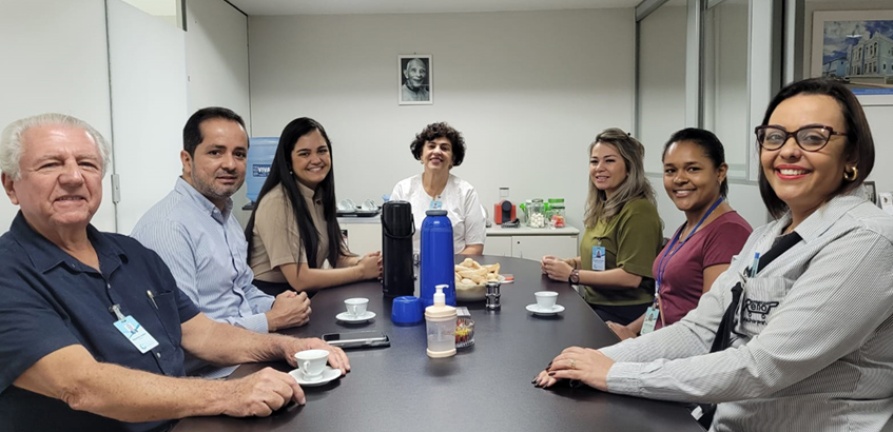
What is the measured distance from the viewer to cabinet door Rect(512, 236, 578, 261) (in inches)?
184

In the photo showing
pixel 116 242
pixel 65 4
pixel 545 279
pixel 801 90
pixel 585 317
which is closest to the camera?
pixel 801 90

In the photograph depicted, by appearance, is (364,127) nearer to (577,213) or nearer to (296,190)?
(577,213)

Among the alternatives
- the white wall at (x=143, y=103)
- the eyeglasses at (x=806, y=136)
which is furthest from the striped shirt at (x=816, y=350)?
the white wall at (x=143, y=103)

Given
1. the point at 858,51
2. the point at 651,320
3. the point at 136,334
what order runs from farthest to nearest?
the point at 858,51
the point at 651,320
the point at 136,334

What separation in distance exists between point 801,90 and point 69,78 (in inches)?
121

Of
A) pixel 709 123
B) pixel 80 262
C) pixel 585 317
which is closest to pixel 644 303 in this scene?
pixel 585 317

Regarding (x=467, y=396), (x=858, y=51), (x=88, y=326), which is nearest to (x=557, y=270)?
(x=467, y=396)

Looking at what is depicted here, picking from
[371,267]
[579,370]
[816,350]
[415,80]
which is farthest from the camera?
[415,80]

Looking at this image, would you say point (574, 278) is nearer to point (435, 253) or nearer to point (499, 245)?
point (435, 253)

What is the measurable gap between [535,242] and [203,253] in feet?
10.3

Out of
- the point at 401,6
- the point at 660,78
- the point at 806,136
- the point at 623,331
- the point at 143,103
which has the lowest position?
the point at 623,331

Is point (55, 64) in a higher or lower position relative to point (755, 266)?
higher

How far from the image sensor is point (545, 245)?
4.68 metres

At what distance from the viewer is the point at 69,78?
2.86 m
